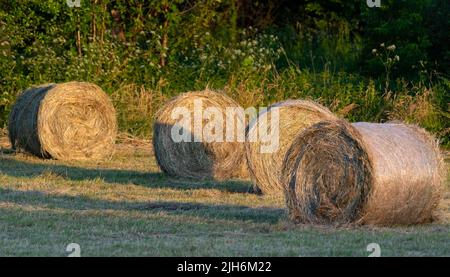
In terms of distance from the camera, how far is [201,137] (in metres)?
14.6

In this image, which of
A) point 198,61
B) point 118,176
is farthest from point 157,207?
point 198,61

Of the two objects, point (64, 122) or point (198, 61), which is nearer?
point (64, 122)

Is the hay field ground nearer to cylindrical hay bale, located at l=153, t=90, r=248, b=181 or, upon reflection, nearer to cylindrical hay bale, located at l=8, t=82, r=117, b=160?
cylindrical hay bale, located at l=153, t=90, r=248, b=181

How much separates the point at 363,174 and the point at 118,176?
4921 mm

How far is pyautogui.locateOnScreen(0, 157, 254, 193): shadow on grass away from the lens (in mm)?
13065

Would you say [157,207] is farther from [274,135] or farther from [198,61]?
[198,61]

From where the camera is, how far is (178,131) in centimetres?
1454

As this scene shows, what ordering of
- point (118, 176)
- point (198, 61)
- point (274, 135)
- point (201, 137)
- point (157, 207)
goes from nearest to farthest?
point (157, 207), point (274, 135), point (118, 176), point (201, 137), point (198, 61)

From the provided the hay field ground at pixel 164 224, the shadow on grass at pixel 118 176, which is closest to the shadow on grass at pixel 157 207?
the hay field ground at pixel 164 224

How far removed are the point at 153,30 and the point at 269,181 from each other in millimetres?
Answer: 9140

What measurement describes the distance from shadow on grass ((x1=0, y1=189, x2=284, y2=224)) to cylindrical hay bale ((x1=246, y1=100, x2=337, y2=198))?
1.52m

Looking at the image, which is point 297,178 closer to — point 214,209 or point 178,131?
point 214,209

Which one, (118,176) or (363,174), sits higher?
(363,174)
